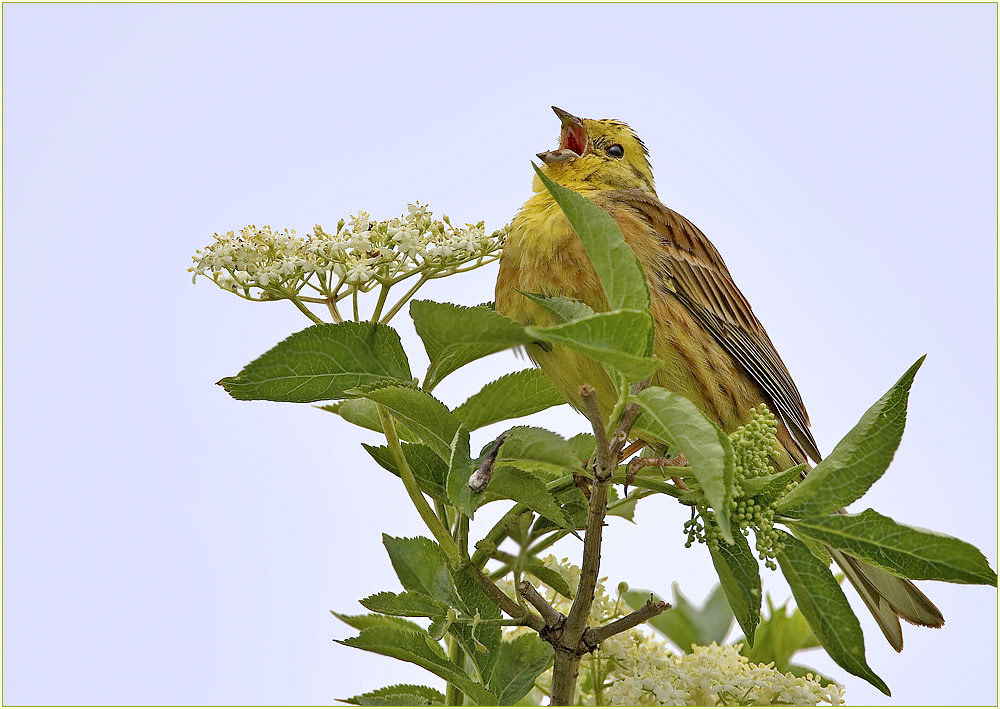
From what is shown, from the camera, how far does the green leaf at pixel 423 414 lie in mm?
1189

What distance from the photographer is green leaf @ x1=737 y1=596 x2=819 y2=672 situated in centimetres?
189

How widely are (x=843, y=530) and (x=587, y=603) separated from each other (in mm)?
328

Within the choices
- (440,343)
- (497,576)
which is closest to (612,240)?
(440,343)

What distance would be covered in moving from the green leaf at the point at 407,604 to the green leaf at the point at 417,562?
1cm

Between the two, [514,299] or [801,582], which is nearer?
[801,582]

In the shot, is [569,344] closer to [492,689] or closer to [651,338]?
[651,338]

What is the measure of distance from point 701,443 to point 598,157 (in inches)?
68.9

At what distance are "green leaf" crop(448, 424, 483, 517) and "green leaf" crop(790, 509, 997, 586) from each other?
40cm

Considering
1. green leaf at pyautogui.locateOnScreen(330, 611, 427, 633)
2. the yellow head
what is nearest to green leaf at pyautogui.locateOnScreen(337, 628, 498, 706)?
green leaf at pyautogui.locateOnScreen(330, 611, 427, 633)

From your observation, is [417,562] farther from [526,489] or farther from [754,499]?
[754,499]

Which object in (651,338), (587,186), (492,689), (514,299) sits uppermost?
(587,186)

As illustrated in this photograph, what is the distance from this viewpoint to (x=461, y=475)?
118 centimetres

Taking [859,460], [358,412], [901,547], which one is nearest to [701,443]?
[859,460]

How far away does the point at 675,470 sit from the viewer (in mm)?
1279
